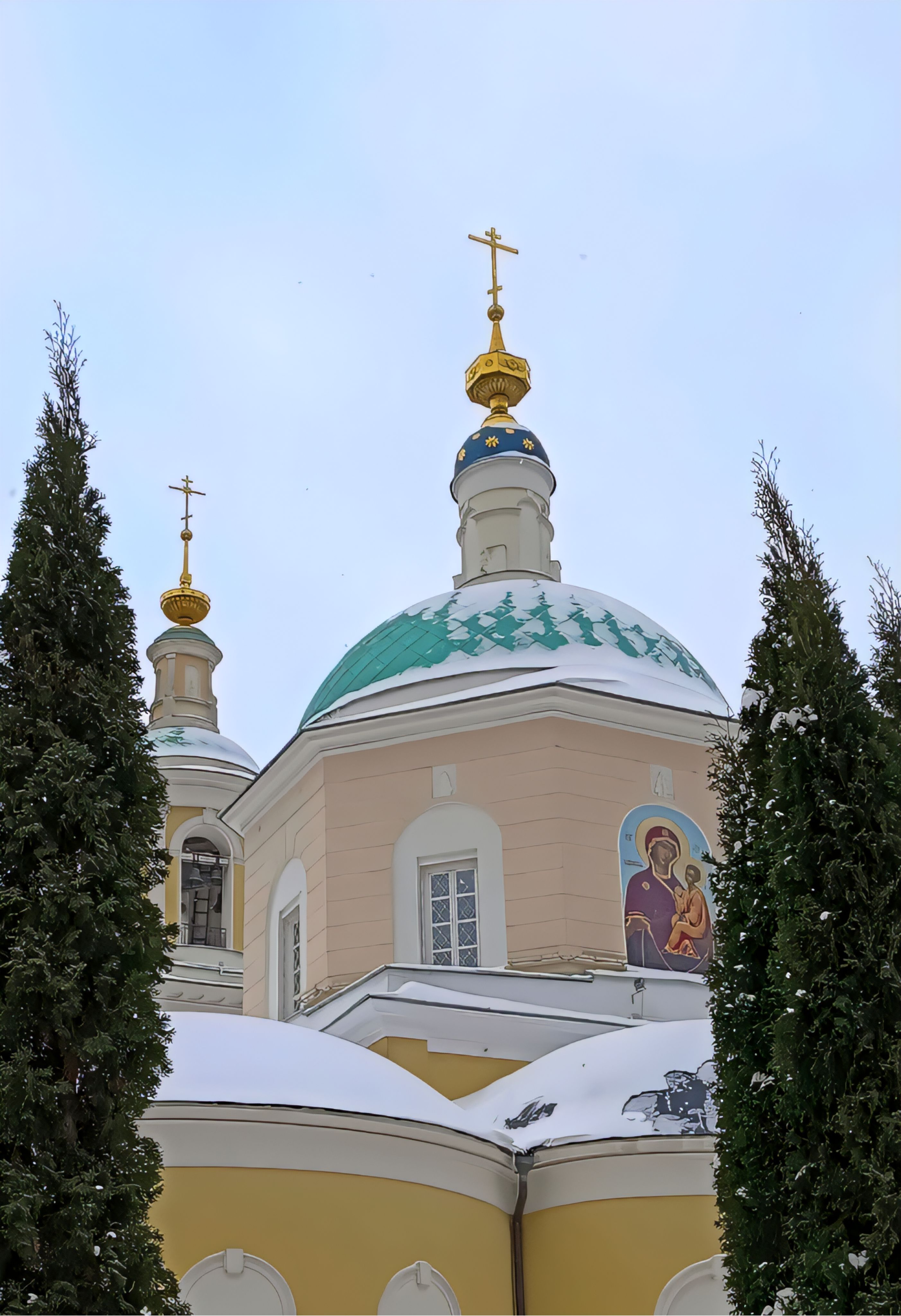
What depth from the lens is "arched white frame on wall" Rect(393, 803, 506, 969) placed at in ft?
40.1

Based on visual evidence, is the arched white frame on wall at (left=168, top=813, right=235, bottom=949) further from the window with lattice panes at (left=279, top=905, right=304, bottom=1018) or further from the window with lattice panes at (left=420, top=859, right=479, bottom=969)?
the window with lattice panes at (left=420, top=859, right=479, bottom=969)

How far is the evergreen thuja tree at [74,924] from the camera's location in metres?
4.86

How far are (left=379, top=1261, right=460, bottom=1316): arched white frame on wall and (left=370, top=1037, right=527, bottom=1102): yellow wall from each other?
2.12 meters

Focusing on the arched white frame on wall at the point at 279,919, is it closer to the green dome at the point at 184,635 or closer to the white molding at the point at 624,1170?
the white molding at the point at 624,1170

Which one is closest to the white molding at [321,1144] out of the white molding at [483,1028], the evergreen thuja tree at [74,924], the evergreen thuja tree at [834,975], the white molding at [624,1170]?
the white molding at [624,1170]

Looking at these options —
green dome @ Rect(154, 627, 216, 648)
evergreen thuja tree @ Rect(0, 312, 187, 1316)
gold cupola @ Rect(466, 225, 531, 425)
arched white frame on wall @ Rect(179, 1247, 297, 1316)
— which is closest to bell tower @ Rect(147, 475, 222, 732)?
green dome @ Rect(154, 627, 216, 648)

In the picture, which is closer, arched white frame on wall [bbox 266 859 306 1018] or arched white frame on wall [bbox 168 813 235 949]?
arched white frame on wall [bbox 266 859 306 1018]

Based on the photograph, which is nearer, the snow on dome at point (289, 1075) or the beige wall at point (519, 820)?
the snow on dome at point (289, 1075)

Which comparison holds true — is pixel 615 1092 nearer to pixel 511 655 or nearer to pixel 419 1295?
pixel 419 1295

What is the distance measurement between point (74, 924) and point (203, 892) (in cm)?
1479

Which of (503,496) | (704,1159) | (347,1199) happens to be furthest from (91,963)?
(503,496)

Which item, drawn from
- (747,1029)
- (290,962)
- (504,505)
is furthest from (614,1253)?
(504,505)

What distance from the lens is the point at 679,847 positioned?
41.4 feet

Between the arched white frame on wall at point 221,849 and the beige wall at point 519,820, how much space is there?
6.76m
